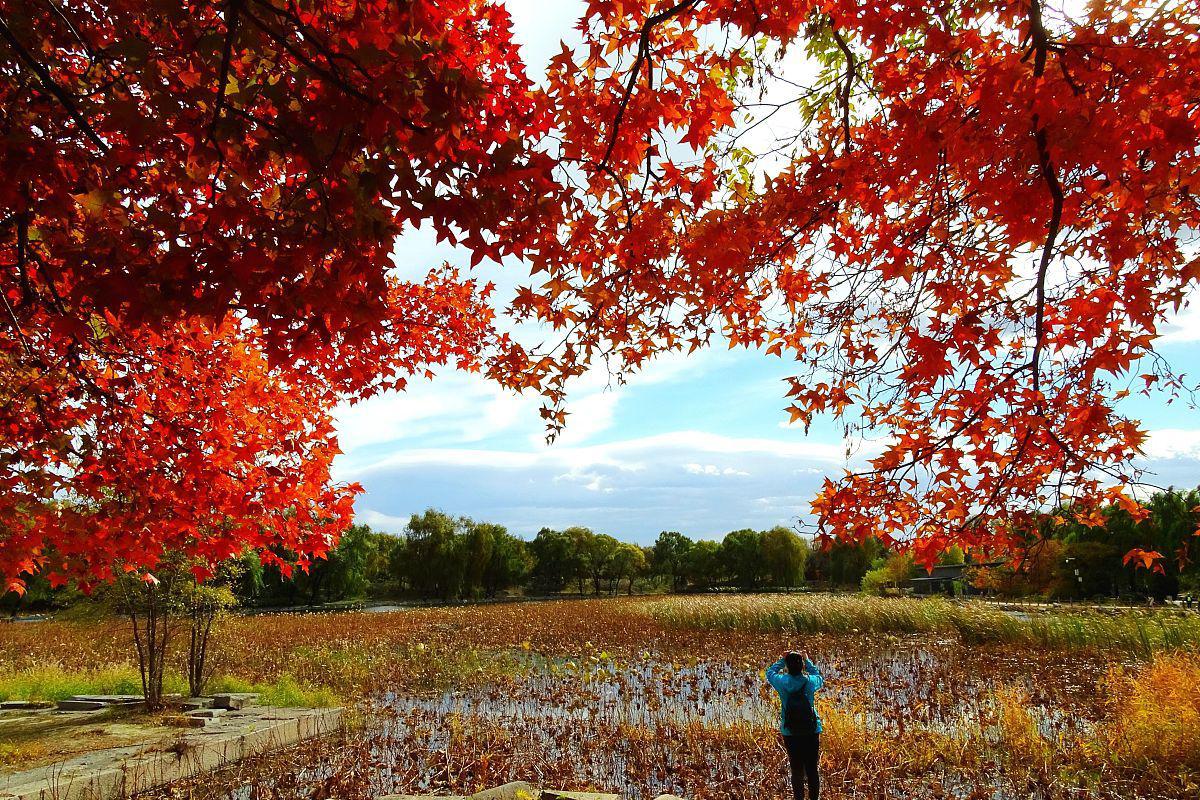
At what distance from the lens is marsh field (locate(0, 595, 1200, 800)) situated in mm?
6578

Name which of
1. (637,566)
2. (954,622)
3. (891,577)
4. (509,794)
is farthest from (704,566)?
(509,794)

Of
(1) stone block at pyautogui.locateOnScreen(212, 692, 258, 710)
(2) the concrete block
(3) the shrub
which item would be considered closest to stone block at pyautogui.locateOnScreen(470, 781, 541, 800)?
(3) the shrub

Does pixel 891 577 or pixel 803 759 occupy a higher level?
pixel 803 759

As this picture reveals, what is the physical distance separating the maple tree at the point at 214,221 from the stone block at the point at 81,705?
6059mm

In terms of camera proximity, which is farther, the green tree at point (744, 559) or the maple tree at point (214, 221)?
the green tree at point (744, 559)

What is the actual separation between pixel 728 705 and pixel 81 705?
10.0 meters

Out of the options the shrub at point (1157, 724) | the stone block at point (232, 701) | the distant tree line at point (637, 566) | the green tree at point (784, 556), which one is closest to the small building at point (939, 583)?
the distant tree line at point (637, 566)

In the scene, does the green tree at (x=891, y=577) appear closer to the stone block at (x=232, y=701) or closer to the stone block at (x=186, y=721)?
the stone block at (x=232, y=701)

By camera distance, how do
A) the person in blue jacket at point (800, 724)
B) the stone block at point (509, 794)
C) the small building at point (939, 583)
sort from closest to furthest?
the stone block at point (509, 794), the person in blue jacket at point (800, 724), the small building at point (939, 583)

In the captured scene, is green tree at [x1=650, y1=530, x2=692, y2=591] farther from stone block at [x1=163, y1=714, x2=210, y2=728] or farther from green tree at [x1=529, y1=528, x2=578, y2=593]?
stone block at [x1=163, y1=714, x2=210, y2=728]

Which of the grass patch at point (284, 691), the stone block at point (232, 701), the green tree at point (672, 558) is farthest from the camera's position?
the green tree at point (672, 558)

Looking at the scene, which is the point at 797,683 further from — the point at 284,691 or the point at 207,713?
the point at 284,691

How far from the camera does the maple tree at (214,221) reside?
103 inches

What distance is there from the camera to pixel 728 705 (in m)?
9.63
